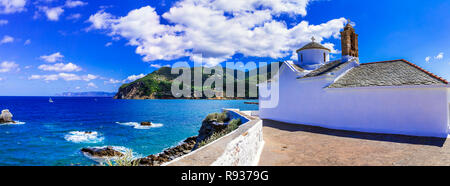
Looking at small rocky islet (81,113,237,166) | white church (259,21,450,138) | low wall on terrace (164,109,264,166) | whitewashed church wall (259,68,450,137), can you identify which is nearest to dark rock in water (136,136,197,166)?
small rocky islet (81,113,237,166)

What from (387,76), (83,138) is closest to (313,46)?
(387,76)

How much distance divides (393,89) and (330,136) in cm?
373

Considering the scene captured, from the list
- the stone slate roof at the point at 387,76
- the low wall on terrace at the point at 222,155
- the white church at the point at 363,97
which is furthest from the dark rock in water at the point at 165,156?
the stone slate roof at the point at 387,76

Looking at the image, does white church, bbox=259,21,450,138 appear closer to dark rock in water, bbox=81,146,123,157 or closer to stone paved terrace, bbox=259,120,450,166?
stone paved terrace, bbox=259,120,450,166

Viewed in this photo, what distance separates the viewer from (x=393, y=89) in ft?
33.5

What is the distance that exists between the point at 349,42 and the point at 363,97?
19.2ft

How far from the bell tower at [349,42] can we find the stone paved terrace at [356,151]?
273 inches

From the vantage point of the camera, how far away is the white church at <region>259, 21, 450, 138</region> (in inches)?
375

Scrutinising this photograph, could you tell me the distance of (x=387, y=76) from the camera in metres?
11.4
